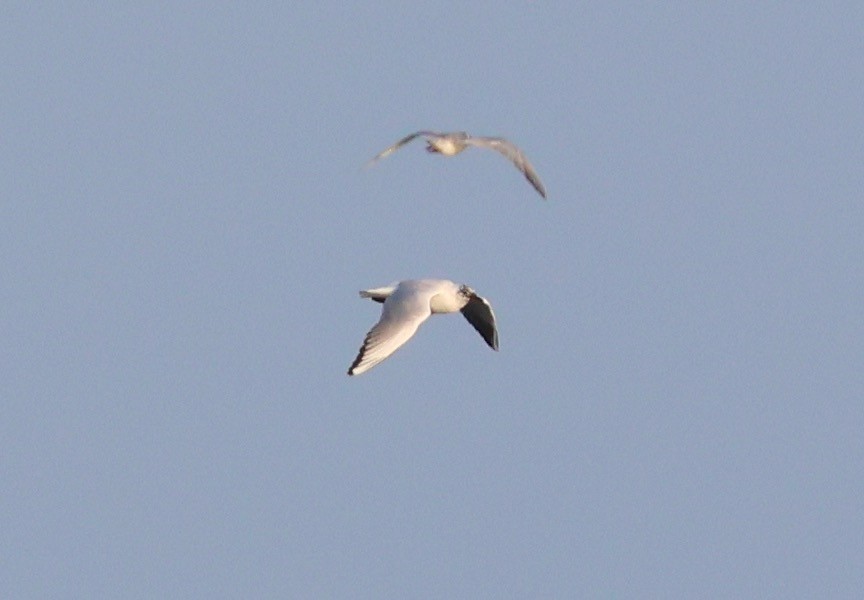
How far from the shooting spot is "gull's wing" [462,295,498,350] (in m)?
21.9

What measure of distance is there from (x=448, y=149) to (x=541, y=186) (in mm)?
1352

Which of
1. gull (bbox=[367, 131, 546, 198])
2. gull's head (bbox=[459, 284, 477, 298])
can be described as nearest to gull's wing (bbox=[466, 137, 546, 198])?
gull (bbox=[367, 131, 546, 198])

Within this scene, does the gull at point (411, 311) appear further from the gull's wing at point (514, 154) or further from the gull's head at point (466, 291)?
the gull's wing at point (514, 154)

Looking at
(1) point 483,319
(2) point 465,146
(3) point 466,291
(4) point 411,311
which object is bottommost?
(4) point 411,311

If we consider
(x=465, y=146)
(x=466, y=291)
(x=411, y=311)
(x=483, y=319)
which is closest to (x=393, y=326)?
(x=411, y=311)

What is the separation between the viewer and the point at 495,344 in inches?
876

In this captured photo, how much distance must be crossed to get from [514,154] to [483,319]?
2524 millimetres

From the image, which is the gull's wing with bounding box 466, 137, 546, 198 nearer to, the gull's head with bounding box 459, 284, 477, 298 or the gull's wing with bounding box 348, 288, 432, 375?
the gull's head with bounding box 459, 284, 477, 298

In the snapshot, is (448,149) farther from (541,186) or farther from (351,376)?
(351,376)

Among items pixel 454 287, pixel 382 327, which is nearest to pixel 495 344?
pixel 454 287

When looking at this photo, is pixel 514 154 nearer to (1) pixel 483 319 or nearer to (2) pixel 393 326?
(1) pixel 483 319

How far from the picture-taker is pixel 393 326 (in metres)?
19.2

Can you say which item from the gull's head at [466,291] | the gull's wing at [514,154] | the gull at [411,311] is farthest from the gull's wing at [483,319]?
the gull's wing at [514,154]

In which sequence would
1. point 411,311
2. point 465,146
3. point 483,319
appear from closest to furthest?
point 411,311, point 483,319, point 465,146
